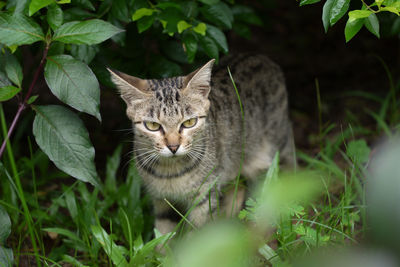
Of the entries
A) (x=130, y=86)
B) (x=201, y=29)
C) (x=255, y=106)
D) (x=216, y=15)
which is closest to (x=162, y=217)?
(x=130, y=86)

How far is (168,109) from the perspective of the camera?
291 centimetres

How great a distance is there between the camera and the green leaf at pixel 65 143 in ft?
7.56

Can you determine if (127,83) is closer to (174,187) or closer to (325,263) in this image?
(174,187)

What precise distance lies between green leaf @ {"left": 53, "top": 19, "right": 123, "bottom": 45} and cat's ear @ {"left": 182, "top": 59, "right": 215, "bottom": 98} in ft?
2.60

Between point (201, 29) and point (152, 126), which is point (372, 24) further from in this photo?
point (152, 126)

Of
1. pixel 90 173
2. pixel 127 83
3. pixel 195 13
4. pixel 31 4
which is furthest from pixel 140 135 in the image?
pixel 31 4

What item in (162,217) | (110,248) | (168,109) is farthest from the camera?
(162,217)

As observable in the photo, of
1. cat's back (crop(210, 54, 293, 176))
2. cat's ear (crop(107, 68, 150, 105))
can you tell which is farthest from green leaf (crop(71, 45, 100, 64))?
cat's back (crop(210, 54, 293, 176))

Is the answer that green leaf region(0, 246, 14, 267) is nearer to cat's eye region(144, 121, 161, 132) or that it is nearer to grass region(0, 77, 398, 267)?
grass region(0, 77, 398, 267)

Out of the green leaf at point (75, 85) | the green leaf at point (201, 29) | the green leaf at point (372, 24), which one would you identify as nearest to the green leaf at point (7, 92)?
the green leaf at point (75, 85)

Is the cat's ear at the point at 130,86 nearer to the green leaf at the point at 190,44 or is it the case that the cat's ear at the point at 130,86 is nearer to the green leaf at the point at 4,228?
the green leaf at the point at 190,44

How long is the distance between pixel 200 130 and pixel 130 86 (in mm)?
573

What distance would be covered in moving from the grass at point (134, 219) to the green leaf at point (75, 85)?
0.33 m

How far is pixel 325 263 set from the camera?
593 mm
